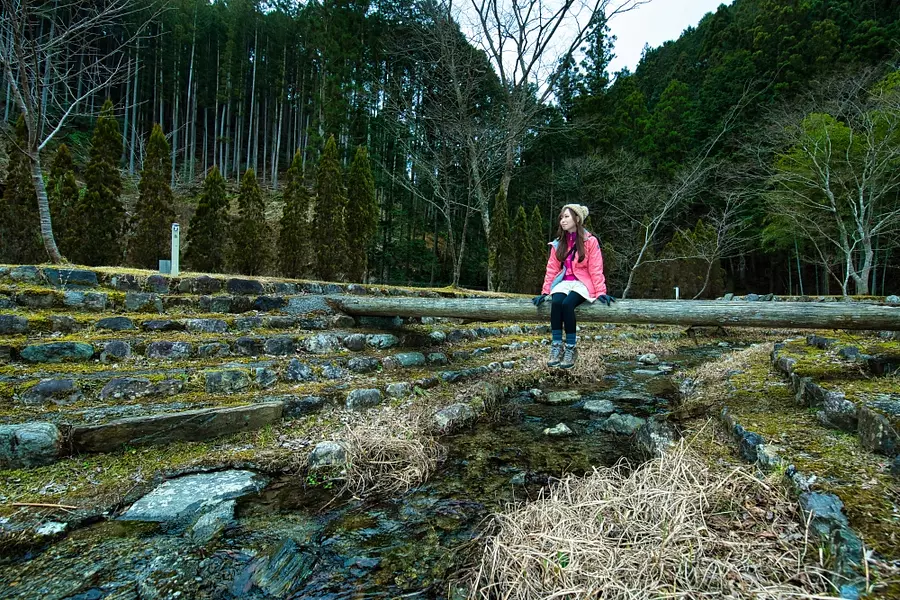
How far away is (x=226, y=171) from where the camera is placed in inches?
1011

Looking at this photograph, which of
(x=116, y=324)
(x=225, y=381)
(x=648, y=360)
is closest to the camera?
(x=225, y=381)

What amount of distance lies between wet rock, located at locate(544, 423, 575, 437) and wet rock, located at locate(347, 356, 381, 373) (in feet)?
6.77

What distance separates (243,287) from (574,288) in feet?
13.7

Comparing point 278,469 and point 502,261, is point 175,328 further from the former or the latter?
point 502,261

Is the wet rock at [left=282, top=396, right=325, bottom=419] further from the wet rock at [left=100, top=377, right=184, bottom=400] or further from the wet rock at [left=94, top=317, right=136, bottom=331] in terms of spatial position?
the wet rock at [left=94, top=317, right=136, bottom=331]

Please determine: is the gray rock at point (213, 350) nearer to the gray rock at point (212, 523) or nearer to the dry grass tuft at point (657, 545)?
the gray rock at point (212, 523)

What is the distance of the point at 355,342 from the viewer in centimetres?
497

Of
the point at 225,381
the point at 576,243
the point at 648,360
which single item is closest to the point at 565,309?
the point at 576,243

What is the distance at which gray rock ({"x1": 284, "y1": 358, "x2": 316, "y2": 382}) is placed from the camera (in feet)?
12.9

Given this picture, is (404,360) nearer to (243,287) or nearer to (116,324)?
(243,287)

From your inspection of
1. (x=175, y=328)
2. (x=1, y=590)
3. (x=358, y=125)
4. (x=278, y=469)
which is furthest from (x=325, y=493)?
(x=358, y=125)

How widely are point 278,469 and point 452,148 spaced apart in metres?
13.8

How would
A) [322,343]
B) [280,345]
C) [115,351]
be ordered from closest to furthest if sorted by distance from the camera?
[115,351] → [280,345] → [322,343]

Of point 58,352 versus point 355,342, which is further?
point 355,342
